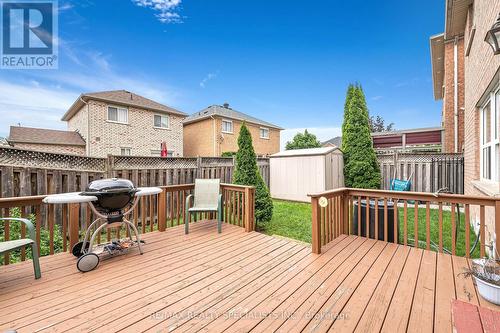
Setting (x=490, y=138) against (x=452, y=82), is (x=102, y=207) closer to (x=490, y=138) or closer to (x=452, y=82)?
(x=490, y=138)

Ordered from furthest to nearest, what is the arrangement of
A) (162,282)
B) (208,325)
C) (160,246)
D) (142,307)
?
(160,246) → (162,282) → (142,307) → (208,325)

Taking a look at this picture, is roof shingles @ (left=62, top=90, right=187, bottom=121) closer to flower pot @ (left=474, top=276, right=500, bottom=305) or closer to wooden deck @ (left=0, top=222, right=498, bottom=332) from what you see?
wooden deck @ (left=0, top=222, right=498, bottom=332)

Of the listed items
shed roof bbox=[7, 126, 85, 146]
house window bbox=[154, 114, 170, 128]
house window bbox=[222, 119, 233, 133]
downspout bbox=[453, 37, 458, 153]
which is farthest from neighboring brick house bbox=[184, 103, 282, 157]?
downspout bbox=[453, 37, 458, 153]

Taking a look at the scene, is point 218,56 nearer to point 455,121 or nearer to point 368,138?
point 368,138

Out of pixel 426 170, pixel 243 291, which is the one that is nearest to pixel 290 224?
pixel 243 291

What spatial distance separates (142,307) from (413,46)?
15.4 meters

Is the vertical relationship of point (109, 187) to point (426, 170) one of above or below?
below

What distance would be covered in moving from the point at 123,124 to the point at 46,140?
403cm

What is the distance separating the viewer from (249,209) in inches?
172

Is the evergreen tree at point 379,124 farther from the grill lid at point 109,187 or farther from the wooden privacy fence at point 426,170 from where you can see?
the grill lid at point 109,187

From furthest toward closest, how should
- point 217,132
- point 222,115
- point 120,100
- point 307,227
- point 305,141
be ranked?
point 305,141
point 222,115
point 217,132
point 120,100
point 307,227

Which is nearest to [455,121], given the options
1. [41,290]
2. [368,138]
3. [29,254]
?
[368,138]

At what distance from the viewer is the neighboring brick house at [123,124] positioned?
1139cm

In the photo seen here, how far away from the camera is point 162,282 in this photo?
2.46 meters
